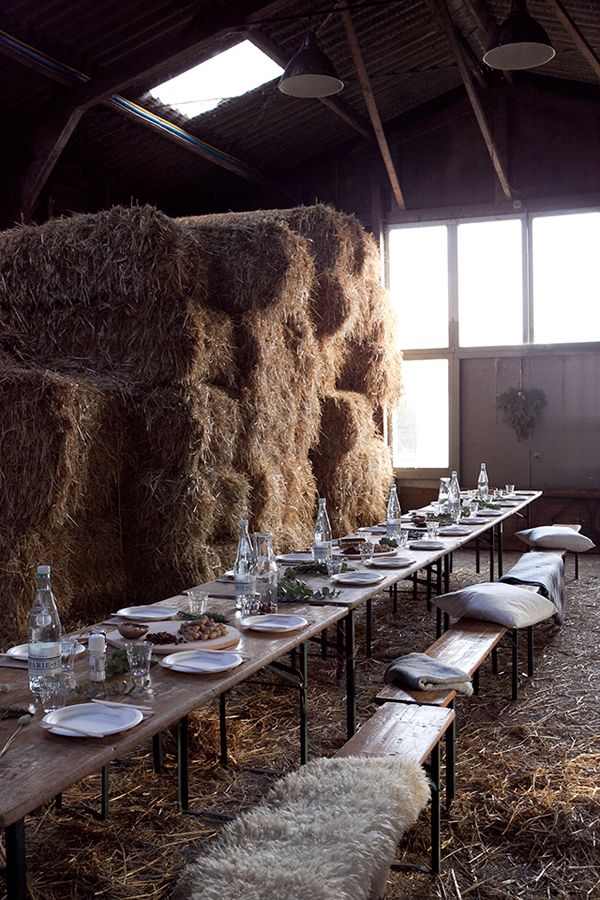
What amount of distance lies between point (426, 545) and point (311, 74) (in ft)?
10.2

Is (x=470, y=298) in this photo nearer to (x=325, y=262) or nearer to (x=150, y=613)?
(x=325, y=262)

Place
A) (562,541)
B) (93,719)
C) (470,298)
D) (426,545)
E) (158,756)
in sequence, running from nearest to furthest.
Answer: (93,719), (158,756), (426,545), (562,541), (470,298)

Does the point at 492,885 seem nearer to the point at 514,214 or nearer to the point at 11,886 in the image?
the point at 11,886

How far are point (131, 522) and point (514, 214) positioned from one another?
6.07 metres

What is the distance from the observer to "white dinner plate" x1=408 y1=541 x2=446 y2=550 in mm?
4246

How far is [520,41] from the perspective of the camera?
16.5 ft

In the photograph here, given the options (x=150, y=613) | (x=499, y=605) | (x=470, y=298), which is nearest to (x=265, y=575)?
(x=150, y=613)

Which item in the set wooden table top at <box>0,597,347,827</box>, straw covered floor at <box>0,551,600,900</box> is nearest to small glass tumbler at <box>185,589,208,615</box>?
wooden table top at <box>0,597,347,827</box>

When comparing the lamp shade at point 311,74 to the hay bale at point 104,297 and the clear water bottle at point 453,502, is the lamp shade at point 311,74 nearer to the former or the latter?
the hay bale at point 104,297

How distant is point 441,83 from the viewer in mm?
9289

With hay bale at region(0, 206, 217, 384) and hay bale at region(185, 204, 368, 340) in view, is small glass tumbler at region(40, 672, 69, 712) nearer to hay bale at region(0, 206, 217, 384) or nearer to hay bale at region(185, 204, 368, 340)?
hay bale at region(0, 206, 217, 384)

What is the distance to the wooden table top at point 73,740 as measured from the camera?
1452mm

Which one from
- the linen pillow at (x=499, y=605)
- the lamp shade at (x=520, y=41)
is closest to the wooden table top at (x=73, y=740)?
the linen pillow at (x=499, y=605)

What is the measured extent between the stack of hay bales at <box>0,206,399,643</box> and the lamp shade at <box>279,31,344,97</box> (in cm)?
90
